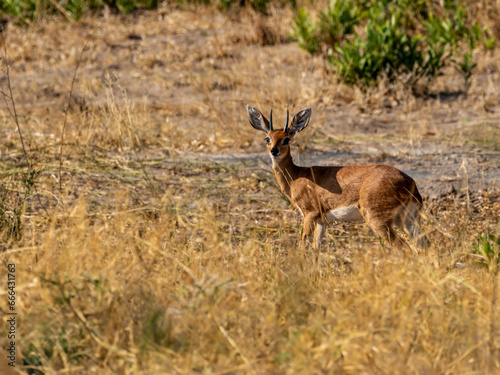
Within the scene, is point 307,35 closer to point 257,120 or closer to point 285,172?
point 257,120

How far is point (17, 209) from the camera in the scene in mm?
4754

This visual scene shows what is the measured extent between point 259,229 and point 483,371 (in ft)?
9.33

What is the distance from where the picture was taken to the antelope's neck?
207 inches

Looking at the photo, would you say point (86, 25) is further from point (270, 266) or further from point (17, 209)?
point (270, 266)

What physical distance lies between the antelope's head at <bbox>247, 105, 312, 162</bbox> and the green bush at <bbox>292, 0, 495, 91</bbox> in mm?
3990

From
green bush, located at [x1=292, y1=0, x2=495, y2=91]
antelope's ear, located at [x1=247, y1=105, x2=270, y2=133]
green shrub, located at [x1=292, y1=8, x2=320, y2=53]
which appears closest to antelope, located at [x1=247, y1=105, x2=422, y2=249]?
antelope's ear, located at [x1=247, y1=105, x2=270, y2=133]

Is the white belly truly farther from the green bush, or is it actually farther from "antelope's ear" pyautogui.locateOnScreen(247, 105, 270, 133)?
the green bush

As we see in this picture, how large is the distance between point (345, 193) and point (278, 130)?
711 mm

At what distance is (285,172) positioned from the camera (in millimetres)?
→ 5281

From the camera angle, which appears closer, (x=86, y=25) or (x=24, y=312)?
(x=24, y=312)

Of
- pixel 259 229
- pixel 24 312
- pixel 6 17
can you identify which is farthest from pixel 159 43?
pixel 24 312

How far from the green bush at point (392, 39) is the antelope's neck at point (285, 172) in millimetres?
4011

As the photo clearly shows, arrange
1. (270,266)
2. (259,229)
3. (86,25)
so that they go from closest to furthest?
1. (270,266)
2. (259,229)
3. (86,25)

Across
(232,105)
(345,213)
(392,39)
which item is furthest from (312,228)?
(392,39)
